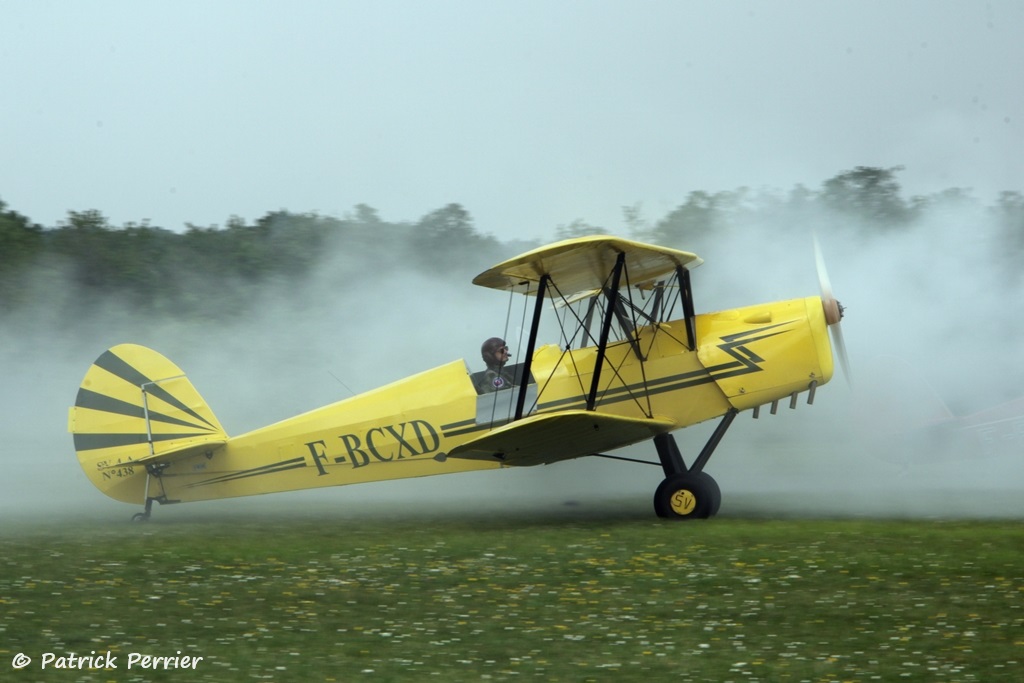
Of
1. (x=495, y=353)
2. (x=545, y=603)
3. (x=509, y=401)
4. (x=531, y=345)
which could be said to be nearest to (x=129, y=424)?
(x=495, y=353)

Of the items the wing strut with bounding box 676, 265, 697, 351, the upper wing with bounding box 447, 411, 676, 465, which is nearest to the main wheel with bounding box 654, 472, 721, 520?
the upper wing with bounding box 447, 411, 676, 465

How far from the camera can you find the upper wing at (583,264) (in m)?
8.82

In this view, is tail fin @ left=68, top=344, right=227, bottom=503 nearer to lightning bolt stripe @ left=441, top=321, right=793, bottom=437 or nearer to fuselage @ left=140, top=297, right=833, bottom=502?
fuselage @ left=140, top=297, right=833, bottom=502

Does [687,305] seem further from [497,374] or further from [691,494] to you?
[497,374]

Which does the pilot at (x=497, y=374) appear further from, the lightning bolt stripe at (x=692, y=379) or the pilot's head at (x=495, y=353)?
the lightning bolt stripe at (x=692, y=379)

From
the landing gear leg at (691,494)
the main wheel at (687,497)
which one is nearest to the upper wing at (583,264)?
the landing gear leg at (691,494)

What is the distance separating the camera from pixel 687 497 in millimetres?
9500

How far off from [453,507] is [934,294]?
6.73 meters

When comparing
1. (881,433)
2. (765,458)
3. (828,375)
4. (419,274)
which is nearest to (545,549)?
(828,375)

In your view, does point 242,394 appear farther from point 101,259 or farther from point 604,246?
point 604,246

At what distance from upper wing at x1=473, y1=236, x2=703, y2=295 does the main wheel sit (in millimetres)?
2060

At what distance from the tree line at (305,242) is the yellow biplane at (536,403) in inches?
233

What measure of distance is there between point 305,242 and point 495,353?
950cm

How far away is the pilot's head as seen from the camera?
10523 millimetres
